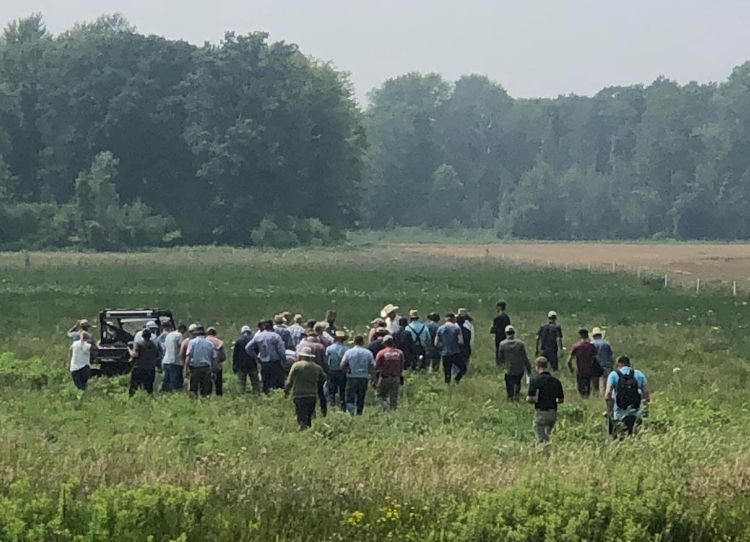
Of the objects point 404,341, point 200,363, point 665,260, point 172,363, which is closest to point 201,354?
point 200,363

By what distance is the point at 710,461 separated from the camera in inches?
531

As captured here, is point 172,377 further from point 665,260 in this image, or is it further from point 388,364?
point 665,260

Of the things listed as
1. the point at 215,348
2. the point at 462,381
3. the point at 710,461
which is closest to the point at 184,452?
the point at 710,461

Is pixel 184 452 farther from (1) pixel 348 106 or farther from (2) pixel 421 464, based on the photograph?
(1) pixel 348 106

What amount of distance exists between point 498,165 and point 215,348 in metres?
160

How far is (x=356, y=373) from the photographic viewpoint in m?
19.8

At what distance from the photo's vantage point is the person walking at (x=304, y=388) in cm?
1814

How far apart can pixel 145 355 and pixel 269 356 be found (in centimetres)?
199

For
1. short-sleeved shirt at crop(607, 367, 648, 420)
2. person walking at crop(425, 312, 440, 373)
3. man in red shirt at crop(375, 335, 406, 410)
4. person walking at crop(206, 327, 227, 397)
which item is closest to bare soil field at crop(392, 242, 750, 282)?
person walking at crop(425, 312, 440, 373)

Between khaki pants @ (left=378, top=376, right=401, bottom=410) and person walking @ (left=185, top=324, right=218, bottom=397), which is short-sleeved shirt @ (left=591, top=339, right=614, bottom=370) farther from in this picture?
person walking @ (left=185, top=324, right=218, bottom=397)

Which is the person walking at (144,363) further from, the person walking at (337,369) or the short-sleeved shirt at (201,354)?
the person walking at (337,369)

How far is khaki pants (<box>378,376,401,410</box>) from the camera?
20.5m

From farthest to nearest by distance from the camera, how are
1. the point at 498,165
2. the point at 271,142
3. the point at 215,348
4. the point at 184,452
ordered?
the point at 498,165 < the point at 271,142 < the point at 215,348 < the point at 184,452

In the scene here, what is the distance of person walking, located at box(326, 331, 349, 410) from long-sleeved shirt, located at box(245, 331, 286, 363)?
137cm
